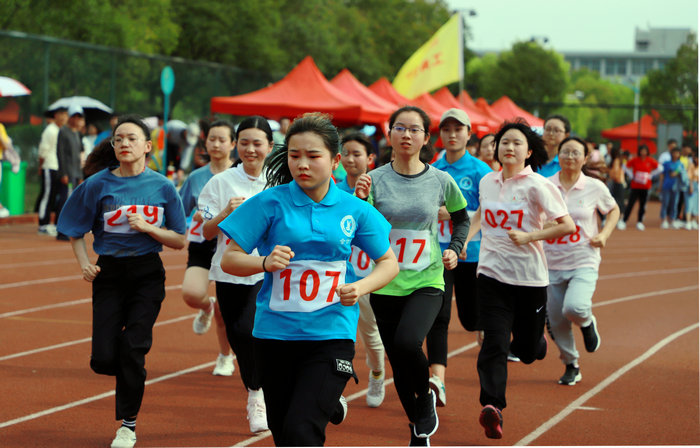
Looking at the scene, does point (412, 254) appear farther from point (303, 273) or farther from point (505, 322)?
point (303, 273)

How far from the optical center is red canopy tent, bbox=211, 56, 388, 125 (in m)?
21.3

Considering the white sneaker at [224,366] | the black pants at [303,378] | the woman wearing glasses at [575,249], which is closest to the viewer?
the black pants at [303,378]

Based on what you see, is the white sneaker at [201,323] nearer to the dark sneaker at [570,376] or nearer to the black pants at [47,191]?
the dark sneaker at [570,376]

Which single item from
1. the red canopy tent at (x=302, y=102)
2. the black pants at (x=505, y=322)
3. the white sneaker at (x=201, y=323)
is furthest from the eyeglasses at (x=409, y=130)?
the red canopy tent at (x=302, y=102)

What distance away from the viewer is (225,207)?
21.7 feet

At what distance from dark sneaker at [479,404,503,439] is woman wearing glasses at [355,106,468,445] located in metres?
0.32

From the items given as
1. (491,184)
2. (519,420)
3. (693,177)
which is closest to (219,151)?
(491,184)

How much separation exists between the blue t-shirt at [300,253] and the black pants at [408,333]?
3.99ft

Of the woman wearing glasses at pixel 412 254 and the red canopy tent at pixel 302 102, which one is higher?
the red canopy tent at pixel 302 102

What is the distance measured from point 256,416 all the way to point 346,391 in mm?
1331

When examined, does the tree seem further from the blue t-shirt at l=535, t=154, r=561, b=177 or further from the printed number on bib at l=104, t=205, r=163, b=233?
the printed number on bib at l=104, t=205, r=163, b=233

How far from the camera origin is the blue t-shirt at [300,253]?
14.8 feet

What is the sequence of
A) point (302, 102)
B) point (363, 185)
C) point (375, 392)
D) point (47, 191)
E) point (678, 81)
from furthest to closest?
1. point (678, 81)
2. point (302, 102)
3. point (47, 191)
4. point (375, 392)
5. point (363, 185)

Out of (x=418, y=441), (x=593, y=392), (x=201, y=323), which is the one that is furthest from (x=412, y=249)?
(x=201, y=323)
